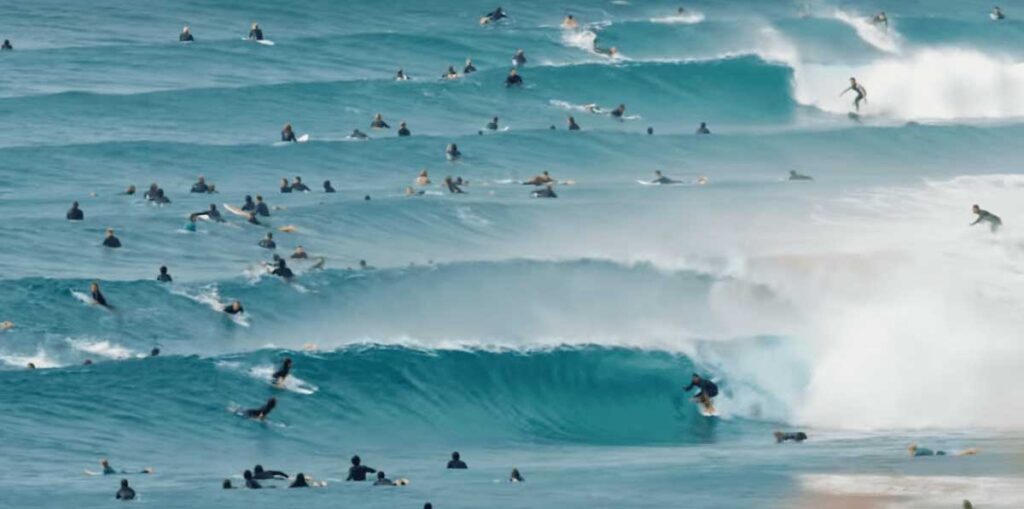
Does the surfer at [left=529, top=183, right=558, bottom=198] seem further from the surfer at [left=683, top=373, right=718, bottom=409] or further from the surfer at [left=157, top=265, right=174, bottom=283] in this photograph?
the surfer at [left=683, top=373, right=718, bottom=409]

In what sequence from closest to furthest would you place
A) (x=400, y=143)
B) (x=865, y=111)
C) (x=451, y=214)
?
1. (x=451, y=214)
2. (x=400, y=143)
3. (x=865, y=111)

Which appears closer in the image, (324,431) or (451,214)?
(324,431)

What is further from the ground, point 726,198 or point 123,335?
point 726,198

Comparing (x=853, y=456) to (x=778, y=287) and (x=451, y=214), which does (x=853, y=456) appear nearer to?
(x=778, y=287)

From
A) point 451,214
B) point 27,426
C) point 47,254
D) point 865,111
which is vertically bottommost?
point 27,426

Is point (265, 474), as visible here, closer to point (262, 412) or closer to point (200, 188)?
point (262, 412)

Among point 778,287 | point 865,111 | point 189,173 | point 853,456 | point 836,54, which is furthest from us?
point 836,54

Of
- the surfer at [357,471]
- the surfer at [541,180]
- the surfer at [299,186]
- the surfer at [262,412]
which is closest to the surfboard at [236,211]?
the surfer at [299,186]

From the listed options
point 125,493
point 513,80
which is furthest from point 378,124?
point 125,493

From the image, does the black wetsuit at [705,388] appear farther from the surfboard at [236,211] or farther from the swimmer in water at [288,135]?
the swimmer in water at [288,135]

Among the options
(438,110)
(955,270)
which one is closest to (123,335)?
(955,270)
